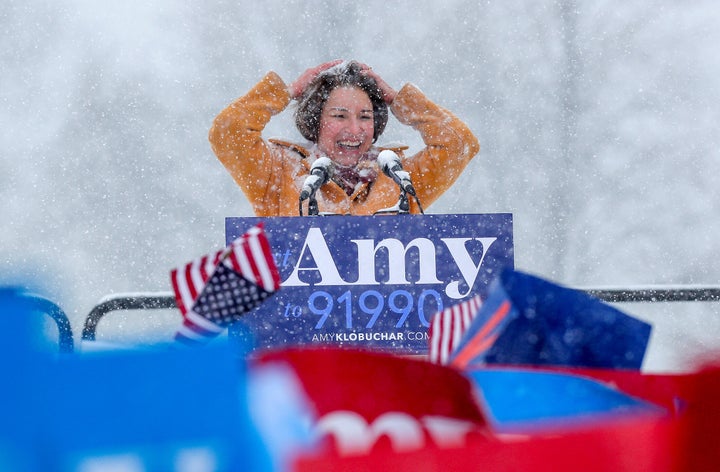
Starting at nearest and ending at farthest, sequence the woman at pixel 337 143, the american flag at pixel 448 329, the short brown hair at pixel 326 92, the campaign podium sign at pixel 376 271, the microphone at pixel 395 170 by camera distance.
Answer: the american flag at pixel 448 329 < the campaign podium sign at pixel 376 271 < the microphone at pixel 395 170 < the woman at pixel 337 143 < the short brown hair at pixel 326 92

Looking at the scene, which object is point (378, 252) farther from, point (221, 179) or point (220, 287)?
point (221, 179)

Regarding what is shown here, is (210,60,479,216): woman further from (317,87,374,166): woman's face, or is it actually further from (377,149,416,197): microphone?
(377,149,416,197): microphone

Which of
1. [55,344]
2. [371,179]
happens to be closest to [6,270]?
[55,344]

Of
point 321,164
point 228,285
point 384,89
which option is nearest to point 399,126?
point 384,89

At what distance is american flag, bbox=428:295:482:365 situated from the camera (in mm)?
340

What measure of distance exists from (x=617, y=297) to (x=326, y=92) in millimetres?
1440

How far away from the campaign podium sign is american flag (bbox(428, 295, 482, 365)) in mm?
1428

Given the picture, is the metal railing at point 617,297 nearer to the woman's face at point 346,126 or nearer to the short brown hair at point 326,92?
the woman's face at point 346,126

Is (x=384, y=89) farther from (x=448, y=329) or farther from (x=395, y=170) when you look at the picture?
(x=448, y=329)

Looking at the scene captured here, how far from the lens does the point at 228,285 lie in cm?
41

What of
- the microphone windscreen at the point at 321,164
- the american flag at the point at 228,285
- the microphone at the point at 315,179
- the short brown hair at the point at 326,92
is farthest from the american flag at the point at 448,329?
the short brown hair at the point at 326,92

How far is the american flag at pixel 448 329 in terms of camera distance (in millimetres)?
340

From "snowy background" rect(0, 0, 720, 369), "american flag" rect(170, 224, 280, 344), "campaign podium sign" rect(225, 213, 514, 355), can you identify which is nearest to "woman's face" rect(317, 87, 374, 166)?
"campaign podium sign" rect(225, 213, 514, 355)

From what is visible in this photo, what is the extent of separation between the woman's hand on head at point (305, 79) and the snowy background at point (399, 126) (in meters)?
20.9
